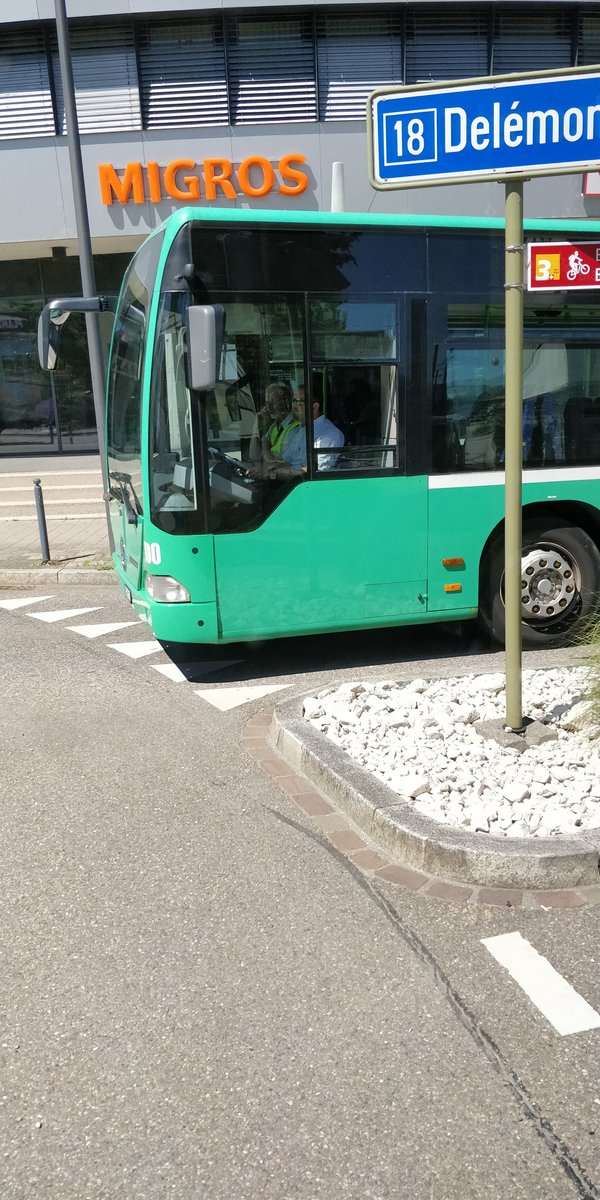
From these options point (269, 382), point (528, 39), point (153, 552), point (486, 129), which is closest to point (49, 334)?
point (269, 382)

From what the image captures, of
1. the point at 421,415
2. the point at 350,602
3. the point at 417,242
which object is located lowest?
the point at 350,602

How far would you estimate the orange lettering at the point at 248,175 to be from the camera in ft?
46.4

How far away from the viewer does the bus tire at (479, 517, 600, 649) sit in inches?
272

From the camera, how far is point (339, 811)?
427 centimetres

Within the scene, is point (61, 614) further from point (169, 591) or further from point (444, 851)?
point (444, 851)

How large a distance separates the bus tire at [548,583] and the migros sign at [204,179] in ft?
31.2

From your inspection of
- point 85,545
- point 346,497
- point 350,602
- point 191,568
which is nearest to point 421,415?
point 346,497

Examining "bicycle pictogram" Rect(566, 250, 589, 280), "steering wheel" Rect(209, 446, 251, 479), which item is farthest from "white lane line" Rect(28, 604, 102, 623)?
"bicycle pictogram" Rect(566, 250, 589, 280)

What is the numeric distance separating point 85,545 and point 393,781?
8119mm

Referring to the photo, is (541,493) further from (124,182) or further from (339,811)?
(124,182)

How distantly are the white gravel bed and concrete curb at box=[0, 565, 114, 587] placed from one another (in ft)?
17.0

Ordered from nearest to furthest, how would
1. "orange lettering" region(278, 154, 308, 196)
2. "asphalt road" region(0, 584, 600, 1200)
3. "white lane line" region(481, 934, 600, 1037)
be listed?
"asphalt road" region(0, 584, 600, 1200) < "white lane line" region(481, 934, 600, 1037) < "orange lettering" region(278, 154, 308, 196)

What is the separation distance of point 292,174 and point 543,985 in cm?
1366

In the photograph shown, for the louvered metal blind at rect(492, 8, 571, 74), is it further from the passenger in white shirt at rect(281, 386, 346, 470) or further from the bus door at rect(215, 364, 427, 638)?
the passenger in white shirt at rect(281, 386, 346, 470)
